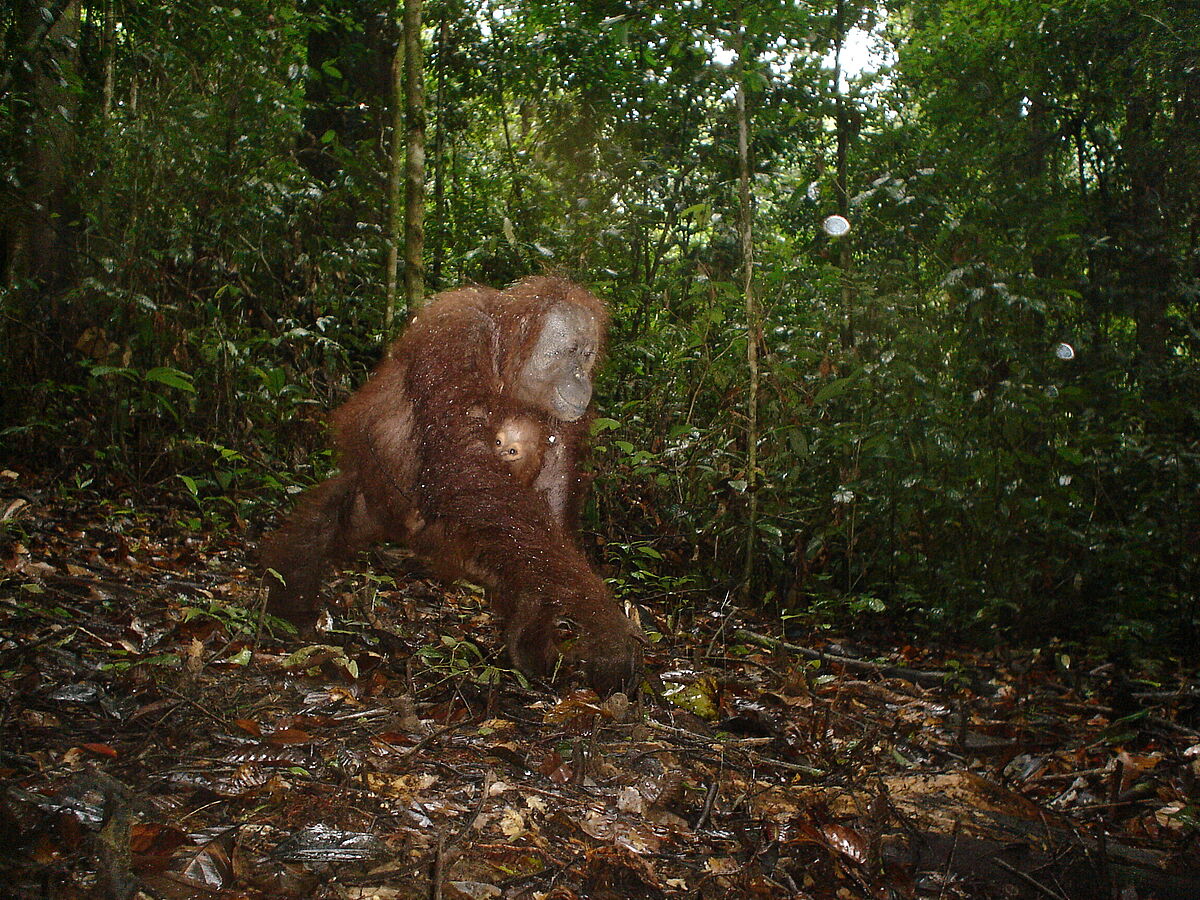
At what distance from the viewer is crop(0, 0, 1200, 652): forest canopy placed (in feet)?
12.3

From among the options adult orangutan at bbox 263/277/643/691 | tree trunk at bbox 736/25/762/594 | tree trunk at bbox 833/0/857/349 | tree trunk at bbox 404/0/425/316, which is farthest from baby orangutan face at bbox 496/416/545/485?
tree trunk at bbox 833/0/857/349

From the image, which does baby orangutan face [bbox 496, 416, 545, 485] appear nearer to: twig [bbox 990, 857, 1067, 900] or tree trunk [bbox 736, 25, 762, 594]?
tree trunk [bbox 736, 25, 762, 594]

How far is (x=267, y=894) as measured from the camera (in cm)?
148

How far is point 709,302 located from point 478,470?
2426 millimetres

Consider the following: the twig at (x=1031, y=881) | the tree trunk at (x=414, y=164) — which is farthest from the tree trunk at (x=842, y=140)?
the twig at (x=1031, y=881)

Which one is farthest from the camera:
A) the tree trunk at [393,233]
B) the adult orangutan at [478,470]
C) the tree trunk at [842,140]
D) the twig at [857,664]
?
the tree trunk at [842,140]

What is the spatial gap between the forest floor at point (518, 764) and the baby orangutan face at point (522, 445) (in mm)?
641

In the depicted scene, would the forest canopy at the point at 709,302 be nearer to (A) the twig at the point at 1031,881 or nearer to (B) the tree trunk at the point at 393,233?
(B) the tree trunk at the point at 393,233

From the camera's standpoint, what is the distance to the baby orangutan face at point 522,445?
3.03 m

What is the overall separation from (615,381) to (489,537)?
252 centimetres

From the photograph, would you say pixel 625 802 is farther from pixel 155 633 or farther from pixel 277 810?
pixel 155 633

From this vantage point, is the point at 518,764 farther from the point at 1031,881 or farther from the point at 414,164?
the point at 414,164

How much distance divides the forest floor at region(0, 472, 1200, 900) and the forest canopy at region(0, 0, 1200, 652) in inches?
27.1

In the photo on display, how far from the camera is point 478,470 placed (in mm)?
2588
